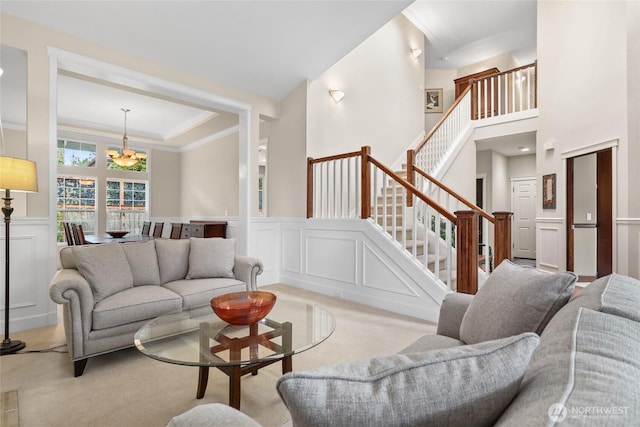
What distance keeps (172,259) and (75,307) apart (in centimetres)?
105

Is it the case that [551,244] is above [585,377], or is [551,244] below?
below

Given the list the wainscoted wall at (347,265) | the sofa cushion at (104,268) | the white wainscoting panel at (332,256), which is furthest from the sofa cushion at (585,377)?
the white wainscoting panel at (332,256)

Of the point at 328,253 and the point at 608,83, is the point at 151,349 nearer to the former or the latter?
the point at 328,253

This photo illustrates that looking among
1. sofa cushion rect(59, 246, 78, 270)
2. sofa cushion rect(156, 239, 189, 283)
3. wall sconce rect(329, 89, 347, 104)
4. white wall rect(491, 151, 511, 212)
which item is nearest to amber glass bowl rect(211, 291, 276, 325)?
sofa cushion rect(156, 239, 189, 283)

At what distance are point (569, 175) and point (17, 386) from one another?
7.27 meters

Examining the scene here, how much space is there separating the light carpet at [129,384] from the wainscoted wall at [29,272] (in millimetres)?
168

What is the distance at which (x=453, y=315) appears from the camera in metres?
1.88

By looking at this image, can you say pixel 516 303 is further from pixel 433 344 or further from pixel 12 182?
pixel 12 182

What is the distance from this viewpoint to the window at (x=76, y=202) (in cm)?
691

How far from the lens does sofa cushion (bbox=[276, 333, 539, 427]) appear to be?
1.84 ft

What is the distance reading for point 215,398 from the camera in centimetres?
201

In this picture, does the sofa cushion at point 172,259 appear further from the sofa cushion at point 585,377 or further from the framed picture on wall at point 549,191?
the framed picture on wall at point 549,191

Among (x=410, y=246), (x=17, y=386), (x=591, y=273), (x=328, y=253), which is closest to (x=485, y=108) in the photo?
(x=591, y=273)

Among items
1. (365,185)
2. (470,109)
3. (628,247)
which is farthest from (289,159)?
(628,247)
